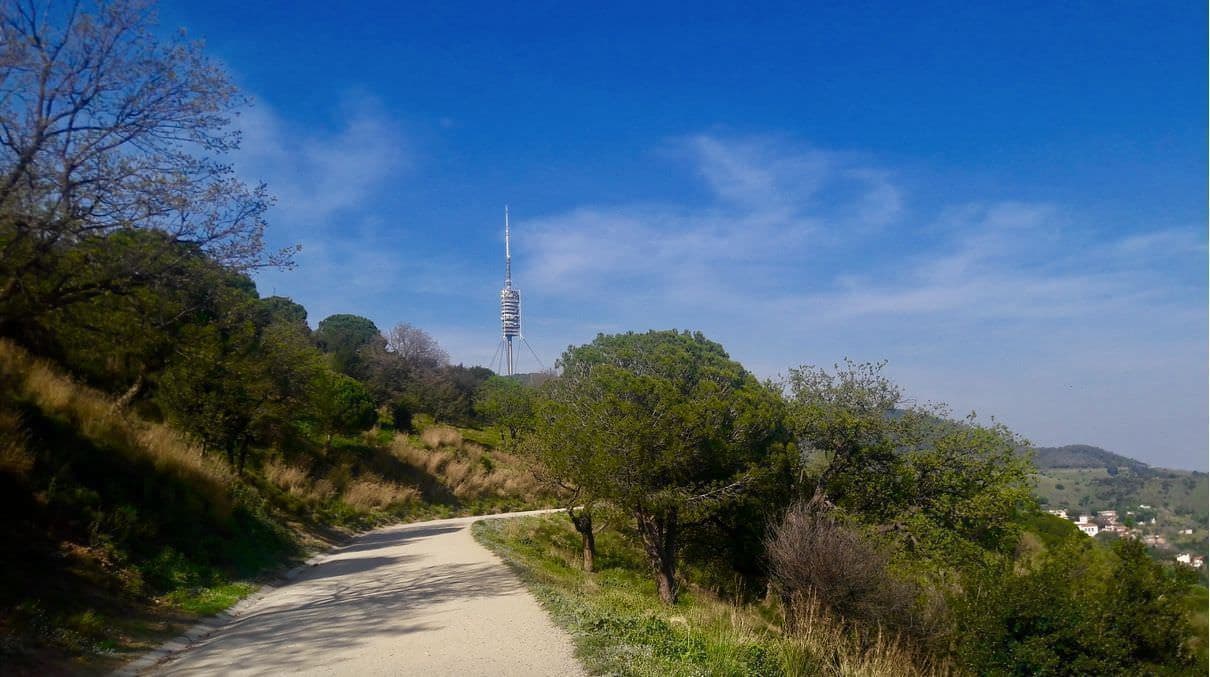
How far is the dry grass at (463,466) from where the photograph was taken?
127 ft

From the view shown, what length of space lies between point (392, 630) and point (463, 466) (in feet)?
107

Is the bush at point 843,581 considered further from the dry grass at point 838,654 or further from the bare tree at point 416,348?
the bare tree at point 416,348

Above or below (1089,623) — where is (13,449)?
above

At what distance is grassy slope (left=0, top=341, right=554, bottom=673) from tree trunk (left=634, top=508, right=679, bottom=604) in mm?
4678

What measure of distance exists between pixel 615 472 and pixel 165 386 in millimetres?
13181

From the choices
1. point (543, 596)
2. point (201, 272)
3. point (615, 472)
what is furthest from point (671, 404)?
point (201, 272)

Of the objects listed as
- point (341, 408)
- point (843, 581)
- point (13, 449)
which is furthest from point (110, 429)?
point (341, 408)

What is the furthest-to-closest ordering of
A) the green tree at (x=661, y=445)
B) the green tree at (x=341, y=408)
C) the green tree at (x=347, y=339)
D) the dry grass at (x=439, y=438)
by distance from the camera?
the green tree at (x=347, y=339) < the dry grass at (x=439, y=438) < the green tree at (x=341, y=408) < the green tree at (x=661, y=445)

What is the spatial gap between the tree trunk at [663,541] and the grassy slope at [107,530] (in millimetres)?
4678

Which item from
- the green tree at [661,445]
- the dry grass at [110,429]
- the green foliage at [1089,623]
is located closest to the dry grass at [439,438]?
the green tree at [661,445]

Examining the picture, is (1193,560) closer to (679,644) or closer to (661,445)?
(661,445)

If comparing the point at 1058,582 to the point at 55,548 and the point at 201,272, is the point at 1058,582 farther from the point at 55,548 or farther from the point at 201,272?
the point at 55,548

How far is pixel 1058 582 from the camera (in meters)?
12.4

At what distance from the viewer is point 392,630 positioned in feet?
28.4
